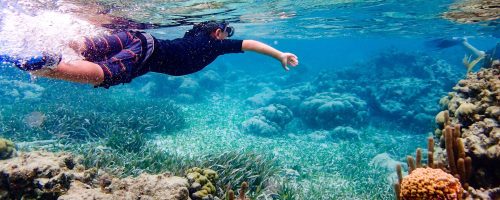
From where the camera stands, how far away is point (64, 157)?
5.04m

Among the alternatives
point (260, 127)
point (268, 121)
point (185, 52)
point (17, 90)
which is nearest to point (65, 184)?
→ point (185, 52)

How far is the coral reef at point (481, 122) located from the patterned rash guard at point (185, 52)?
3822mm

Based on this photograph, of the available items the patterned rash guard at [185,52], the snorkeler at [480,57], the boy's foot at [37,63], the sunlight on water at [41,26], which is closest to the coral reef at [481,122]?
the snorkeler at [480,57]

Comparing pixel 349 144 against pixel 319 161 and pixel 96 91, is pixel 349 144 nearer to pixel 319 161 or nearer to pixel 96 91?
pixel 319 161

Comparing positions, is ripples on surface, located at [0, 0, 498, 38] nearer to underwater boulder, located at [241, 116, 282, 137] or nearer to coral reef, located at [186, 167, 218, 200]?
underwater boulder, located at [241, 116, 282, 137]

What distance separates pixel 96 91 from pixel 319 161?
15.8 m

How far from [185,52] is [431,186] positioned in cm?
406

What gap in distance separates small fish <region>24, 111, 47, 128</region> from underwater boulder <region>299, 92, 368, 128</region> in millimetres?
13453

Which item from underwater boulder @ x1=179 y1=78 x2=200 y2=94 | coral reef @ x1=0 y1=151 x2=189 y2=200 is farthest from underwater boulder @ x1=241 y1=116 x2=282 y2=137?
coral reef @ x1=0 y1=151 x2=189 y2=200

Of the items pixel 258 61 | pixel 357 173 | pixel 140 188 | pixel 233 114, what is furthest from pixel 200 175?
pixel 258 61

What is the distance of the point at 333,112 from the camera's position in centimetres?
1777

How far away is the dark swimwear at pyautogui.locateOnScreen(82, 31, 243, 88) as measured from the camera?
13.3ft

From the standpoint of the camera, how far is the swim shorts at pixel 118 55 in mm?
3902

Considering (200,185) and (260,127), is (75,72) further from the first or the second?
(260,127)
